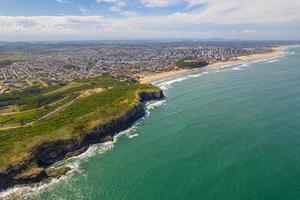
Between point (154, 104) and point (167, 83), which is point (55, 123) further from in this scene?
point (167, 83)

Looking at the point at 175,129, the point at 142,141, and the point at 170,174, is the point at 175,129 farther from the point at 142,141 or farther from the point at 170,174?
the point at 170,174

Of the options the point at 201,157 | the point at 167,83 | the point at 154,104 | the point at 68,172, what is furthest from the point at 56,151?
the point at 167,83

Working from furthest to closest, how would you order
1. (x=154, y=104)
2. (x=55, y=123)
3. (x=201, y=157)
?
1. (x=154, y=104)
2. (x=55, y=123)
3. (x=201, y=157)

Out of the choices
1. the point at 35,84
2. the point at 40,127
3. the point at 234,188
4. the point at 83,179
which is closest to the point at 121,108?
the point at 40,127

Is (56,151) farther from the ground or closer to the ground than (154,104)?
farther from the ground

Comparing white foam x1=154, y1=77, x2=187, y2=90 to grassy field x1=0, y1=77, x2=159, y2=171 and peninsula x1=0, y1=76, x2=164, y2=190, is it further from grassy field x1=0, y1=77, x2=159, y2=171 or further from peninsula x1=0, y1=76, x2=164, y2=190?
peninsula x1=0, y1=76, x2=164, y2=190

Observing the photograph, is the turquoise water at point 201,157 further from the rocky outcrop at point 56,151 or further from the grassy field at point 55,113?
the grassy field at point 55,113
